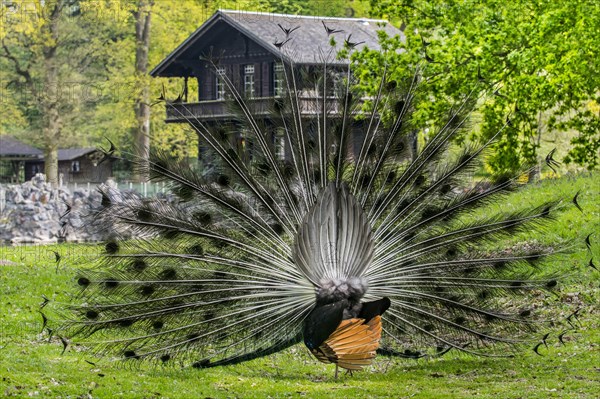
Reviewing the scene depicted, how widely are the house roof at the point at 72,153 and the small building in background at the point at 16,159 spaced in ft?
4.56

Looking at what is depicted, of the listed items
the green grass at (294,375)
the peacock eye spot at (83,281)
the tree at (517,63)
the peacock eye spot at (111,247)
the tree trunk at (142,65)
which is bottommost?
the green grass at (294,375)

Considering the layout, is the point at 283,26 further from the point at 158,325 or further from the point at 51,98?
the point at 158,325

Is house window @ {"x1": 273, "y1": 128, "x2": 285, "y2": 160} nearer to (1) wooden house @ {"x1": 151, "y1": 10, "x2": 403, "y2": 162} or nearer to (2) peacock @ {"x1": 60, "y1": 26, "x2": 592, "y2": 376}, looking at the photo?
(2) peacock @ {"x1": 60, "y1": 26, "x2": 592, "y2": 376}

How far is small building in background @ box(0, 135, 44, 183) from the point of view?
65.4m

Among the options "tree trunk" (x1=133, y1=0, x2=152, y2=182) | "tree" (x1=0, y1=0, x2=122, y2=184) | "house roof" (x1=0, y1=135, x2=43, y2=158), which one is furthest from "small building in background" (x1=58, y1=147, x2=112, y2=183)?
"tree trunk" (x1=133, y1=0, x2=152, y2=182)

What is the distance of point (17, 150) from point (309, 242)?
57.5m

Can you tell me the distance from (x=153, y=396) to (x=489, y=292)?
417 cm

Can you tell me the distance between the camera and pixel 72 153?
67.9 meters

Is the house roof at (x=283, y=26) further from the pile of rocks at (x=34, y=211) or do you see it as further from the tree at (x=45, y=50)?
the pile of rocks at (x=34, y=211)

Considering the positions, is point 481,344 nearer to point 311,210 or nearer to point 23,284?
point 311,210

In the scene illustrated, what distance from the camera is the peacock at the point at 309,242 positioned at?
452 inches

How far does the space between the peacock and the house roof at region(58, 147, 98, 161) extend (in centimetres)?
5526

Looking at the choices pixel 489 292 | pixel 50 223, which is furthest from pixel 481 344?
pixel 50 223

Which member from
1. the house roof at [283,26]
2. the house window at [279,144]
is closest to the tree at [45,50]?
the house roof at [283,26]
